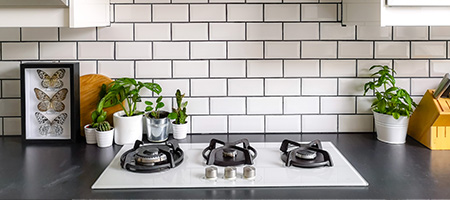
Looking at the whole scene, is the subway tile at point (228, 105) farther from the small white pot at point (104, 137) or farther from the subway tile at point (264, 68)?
the small white pot at point (104, 137)

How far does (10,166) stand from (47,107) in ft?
1.16

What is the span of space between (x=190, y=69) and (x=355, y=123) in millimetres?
788

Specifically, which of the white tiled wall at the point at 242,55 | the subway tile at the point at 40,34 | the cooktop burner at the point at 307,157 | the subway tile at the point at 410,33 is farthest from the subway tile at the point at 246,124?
the subway tile at the point at 40,34

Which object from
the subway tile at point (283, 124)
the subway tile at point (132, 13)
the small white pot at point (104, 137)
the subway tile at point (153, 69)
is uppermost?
the subway tile at point (132, 13)


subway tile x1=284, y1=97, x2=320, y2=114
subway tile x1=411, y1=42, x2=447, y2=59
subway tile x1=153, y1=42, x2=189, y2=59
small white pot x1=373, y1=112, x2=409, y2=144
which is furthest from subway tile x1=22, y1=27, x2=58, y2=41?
subway tile x1=411, y1=42, x2=447, y2=59

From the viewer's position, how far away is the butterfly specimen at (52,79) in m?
1.50

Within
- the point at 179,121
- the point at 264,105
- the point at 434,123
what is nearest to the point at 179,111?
the point at 179,121

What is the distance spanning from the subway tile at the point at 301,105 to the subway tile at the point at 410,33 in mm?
453

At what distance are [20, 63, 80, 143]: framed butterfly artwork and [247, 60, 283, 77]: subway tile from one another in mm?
750

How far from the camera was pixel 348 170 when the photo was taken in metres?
1.12

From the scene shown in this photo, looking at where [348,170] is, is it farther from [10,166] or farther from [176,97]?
[10,166]

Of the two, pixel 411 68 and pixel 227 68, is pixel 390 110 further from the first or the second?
pixel 227 68

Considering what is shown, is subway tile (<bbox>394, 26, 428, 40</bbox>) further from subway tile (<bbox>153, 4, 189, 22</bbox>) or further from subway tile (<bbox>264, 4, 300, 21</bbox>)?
subway tile (<bbox>153, 4, 189, 22</bbox>)

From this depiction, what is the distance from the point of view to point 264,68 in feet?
5.23
